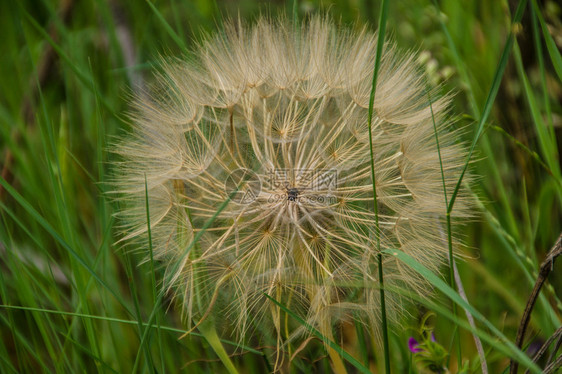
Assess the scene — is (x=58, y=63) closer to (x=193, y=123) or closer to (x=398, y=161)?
(x=193, y=123)

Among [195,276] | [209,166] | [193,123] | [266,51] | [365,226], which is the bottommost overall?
[195,276]

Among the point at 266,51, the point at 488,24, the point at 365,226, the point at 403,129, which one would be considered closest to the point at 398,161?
the point at 403,129

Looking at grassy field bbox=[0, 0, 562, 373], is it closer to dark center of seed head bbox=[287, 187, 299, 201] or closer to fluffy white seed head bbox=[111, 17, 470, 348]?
fluffy white seed head bbox=[111, 17, 470, 348]

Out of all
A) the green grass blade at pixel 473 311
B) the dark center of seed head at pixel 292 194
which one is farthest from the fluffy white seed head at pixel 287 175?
the green grass blade at pixel 473 311

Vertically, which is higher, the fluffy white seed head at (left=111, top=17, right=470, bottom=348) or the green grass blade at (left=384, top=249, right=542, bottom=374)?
the fluffy white seed head at (left=111, top=17, right=470, bottom=348)

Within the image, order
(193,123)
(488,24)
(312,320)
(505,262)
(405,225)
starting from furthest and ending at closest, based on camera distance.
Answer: (488,24)
(505,262)
(193,123)
(405,225)
(312,320)

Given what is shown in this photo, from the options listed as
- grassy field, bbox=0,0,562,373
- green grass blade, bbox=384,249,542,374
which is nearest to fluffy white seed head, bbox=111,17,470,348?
grassy field, bbox=0,0,562,373

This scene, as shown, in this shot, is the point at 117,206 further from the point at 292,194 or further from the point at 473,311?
the point at 473,311
